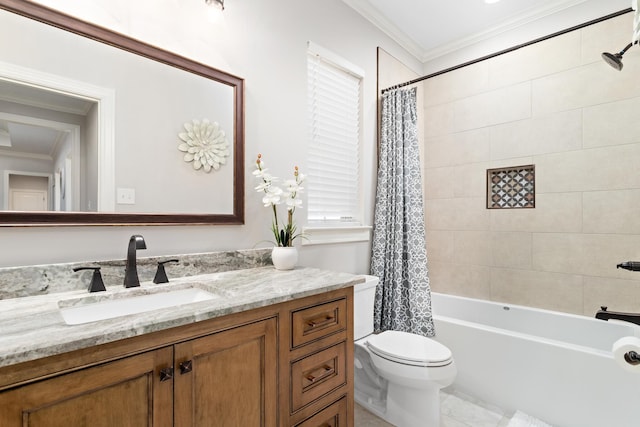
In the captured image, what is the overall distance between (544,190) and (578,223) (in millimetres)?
323

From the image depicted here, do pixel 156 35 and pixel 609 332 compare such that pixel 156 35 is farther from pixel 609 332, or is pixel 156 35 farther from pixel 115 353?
pixel 609 332

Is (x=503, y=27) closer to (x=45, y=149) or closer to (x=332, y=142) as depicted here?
(x=332, y=142)

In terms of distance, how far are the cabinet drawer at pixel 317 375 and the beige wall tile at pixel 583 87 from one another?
7.90 ft

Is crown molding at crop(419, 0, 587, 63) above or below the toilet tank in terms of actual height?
above

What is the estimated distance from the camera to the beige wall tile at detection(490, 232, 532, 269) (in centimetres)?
248

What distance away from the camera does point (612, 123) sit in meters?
2.14

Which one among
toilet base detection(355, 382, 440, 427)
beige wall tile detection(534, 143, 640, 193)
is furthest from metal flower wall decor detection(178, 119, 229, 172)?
beige wall tile detection(534, 143, 640, 193)

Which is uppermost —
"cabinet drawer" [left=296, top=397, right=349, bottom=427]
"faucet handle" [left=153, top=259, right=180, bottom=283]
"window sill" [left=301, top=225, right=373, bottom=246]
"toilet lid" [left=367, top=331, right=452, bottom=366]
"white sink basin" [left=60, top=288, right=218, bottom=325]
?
"window sill" [left=301, top=225, right=373, bottom=246]

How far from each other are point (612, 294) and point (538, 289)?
421 millimetres

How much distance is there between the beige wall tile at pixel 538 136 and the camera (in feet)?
7.51

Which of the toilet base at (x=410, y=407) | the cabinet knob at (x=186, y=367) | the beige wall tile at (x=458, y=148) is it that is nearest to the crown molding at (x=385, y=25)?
the beige wall tile at (x=458, y=148)

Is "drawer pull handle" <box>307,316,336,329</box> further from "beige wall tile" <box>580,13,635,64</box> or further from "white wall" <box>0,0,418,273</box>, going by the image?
"beige wall tile" <box>580,13,635,64</box>

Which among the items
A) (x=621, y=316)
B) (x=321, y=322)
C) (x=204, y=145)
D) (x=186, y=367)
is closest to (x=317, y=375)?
(x=321, y=322)

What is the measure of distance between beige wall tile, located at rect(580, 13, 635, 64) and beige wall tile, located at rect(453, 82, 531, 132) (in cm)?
39
